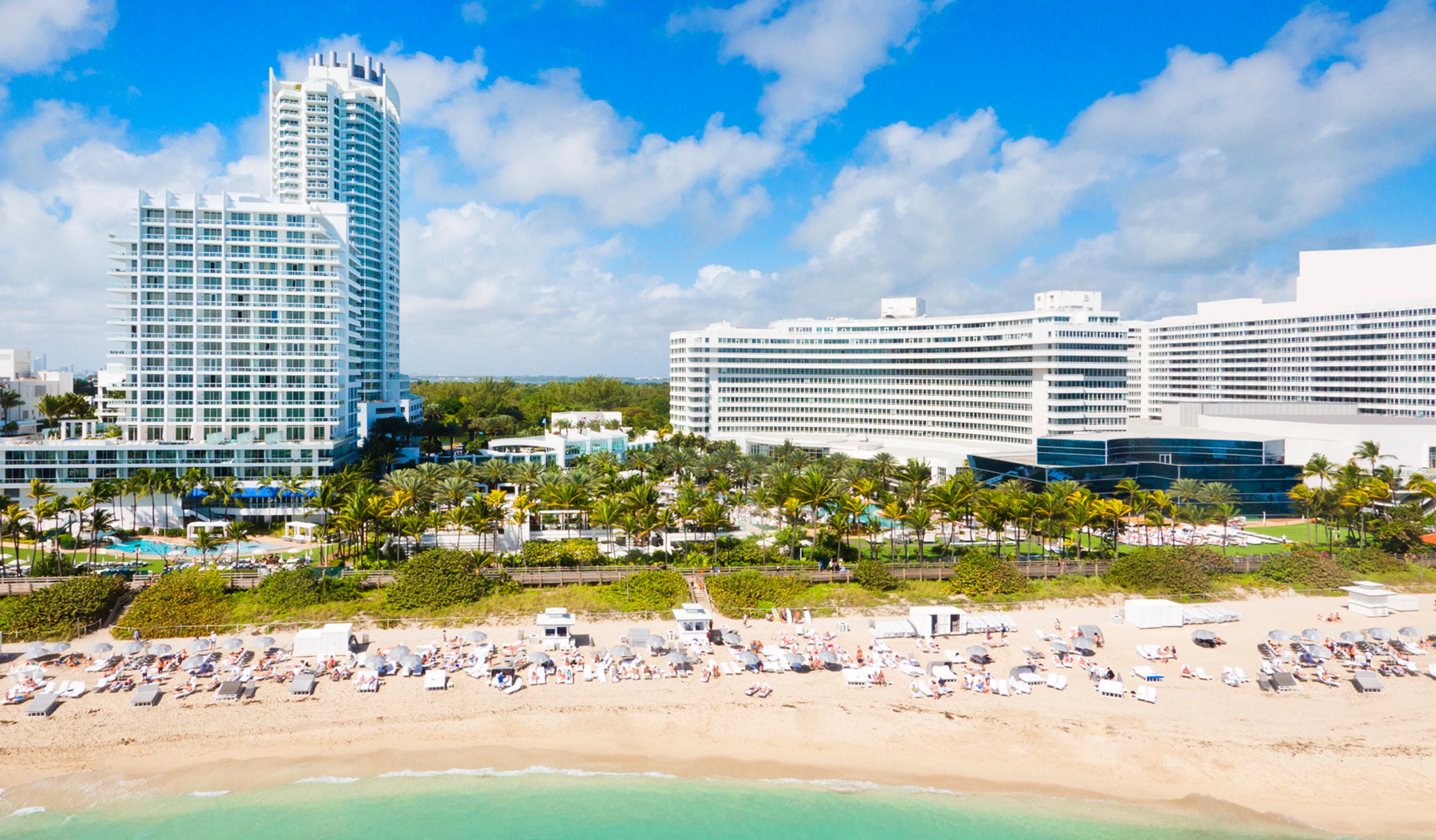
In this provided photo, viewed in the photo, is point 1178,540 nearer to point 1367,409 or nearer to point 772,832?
point 772,832

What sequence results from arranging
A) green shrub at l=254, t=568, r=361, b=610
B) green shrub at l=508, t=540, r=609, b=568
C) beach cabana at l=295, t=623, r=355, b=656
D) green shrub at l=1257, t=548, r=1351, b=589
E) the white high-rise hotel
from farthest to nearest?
the white high-rise hotel < green shrub at l=508, t=540, r=609, b=568 < green shrub at l=1257, t=548, r=1351, b=589 < green shrub at l=254, t=568, r=361, b=610 < beach cabana at l=295, t=623, r=355, b=656

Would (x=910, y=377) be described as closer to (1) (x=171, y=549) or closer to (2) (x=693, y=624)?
(2) (x=693, y=624)

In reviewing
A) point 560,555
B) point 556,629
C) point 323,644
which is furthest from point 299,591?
point 556,629

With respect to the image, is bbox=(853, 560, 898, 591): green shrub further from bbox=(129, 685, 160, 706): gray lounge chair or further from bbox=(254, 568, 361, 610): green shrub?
bbox=(129, 685, 160, 706): gray lounge chair

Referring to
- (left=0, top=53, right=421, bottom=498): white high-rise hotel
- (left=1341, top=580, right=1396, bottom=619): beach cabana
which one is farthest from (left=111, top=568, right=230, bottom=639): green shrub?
(left=1341, top=580, right=1396, bottom=619): beach cabana

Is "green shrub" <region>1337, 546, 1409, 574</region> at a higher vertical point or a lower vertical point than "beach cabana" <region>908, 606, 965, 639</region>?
higher

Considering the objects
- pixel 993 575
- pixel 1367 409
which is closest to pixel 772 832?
pixel 993 575
